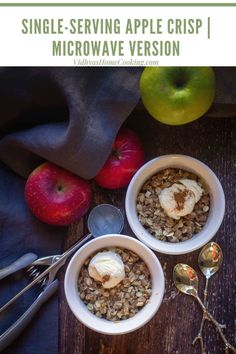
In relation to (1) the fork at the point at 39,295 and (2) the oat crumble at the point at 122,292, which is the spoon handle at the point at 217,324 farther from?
(1) the fork at the point at 39,295

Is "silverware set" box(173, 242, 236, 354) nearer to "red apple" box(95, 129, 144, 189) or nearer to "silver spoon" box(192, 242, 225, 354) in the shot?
"silver spoon" box(192, 242, 225, 354)

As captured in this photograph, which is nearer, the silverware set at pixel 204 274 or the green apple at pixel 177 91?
the green apple at pixel 177 91

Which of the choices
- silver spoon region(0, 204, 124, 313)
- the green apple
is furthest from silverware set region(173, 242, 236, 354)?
the green apple

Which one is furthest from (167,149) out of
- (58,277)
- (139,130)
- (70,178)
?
(58,277)

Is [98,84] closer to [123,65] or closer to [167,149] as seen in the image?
[123,65]

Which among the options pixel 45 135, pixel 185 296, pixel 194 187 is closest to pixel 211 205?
pixel 194 187

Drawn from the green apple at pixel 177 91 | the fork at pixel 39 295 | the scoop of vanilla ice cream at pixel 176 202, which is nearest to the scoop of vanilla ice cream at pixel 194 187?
the scoop of vanilla ice cream at pixel 176 202
